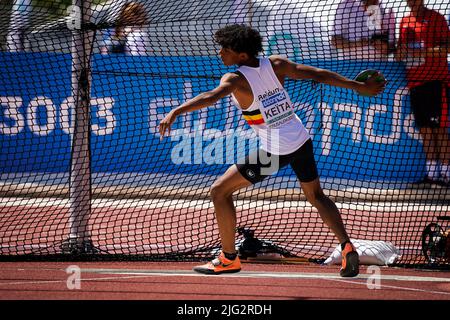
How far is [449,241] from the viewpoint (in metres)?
7.88

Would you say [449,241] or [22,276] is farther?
[449,241]

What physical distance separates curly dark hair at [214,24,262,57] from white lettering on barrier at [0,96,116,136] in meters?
4.58

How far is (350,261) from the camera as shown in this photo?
698 cm

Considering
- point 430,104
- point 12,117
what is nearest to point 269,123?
point 430,104

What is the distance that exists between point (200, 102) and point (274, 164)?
2.90 ft

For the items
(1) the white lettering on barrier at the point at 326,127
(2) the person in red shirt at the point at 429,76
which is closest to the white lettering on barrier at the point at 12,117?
(1) the white lettering on barrier at the point at 326,127

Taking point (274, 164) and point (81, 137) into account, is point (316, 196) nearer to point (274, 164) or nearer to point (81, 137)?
point (274, 164)

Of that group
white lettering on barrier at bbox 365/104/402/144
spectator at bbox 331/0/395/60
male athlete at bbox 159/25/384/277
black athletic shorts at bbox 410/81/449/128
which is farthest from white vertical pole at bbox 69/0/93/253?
black athletic shorts at bbox 410/81/449/128

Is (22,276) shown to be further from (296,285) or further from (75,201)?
(296,285)

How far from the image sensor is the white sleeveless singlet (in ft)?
22.3

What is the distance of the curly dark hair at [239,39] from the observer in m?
6.91
